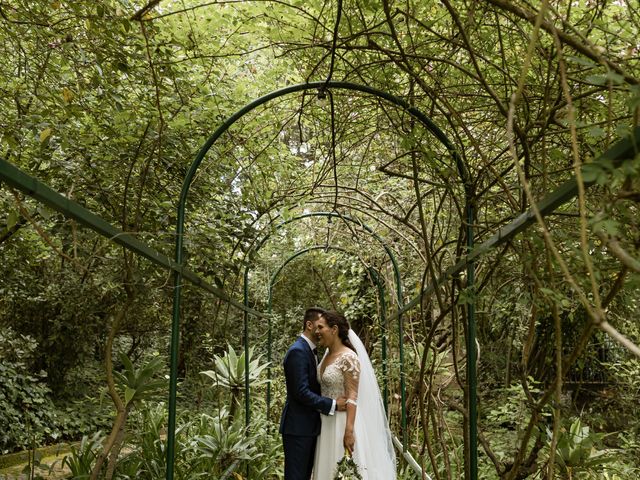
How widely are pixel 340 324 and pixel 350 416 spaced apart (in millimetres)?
721

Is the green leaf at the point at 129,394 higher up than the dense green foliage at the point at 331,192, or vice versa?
the dense green foliage at the point at 331,192

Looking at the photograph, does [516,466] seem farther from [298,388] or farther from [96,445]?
[96,445]

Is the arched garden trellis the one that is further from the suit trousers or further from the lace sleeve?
the suit trousers

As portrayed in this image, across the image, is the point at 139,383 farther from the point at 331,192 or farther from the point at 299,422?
the point at 331,192

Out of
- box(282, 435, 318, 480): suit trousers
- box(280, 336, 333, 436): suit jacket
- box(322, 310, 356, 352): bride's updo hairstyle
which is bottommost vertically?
box(282, 435, 318, 480): suit trousers

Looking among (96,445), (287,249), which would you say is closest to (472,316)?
(96,445)

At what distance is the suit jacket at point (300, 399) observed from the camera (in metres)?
4.00

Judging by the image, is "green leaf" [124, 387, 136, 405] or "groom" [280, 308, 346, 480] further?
"groom" [280, 308, 346, 480]

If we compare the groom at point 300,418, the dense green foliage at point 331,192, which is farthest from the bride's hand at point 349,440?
the dense green foliage at point 331,192

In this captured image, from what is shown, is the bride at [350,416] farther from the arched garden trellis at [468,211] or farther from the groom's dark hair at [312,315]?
the arched garden trellis at [468,211]

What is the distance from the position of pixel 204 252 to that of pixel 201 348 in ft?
17.4

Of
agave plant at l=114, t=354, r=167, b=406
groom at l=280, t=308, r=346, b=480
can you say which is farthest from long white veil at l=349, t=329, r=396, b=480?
agave plant at l=114, t=354, r=167, b=406

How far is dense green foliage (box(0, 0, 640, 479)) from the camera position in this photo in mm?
1775

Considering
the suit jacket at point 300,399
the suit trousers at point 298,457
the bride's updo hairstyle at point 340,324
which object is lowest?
the suit trousers at point 298,457
